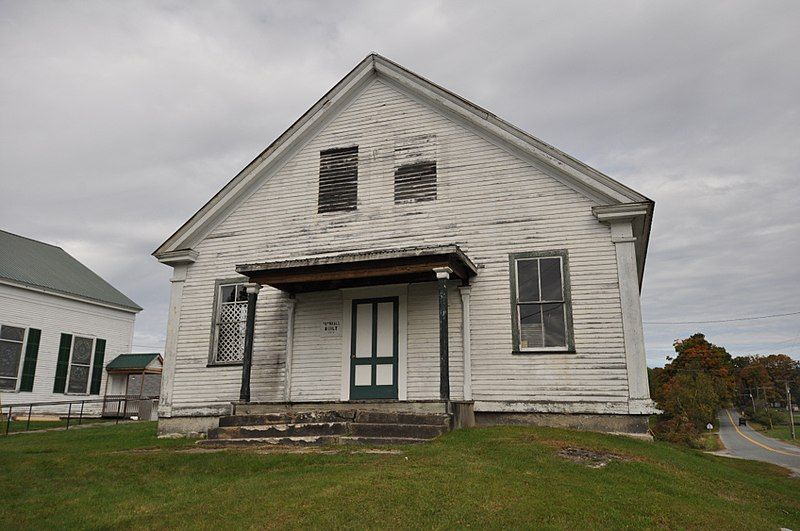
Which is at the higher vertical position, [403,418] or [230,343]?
[230,343]

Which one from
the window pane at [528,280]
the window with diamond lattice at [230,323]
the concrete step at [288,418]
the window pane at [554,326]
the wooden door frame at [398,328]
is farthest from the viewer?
the window with diamond lattice at [230,323]

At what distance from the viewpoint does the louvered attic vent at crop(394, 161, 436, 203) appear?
14.1 meters

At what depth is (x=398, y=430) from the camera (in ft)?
33.7

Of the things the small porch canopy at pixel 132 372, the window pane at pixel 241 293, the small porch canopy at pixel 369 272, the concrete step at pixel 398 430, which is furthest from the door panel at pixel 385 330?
the small porch canopy at pixel 132 372

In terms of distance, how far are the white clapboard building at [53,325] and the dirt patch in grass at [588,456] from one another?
2080 cm

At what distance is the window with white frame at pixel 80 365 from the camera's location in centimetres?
2539

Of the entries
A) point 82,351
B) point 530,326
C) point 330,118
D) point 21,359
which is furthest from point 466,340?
point 82,351

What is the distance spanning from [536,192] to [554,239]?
111 centimetres

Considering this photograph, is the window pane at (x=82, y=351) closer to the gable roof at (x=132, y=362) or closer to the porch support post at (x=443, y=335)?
the gable roof at (x=132, y=362)

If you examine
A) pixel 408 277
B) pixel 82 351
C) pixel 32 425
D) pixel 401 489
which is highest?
pixel 408 277

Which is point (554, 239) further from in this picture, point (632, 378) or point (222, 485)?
point (222, 485)

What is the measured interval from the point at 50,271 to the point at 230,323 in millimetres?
15887

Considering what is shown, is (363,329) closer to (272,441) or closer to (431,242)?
(431,242)

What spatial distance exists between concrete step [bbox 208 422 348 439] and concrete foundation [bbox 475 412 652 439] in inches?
125
